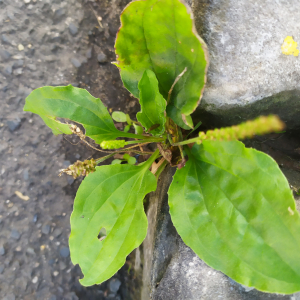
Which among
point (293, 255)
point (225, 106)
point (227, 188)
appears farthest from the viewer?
point (225, 106)

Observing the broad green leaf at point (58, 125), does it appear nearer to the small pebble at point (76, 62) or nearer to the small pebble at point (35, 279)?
the small pebble at point (76, 62)

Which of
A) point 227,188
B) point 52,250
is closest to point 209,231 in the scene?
point 227,188

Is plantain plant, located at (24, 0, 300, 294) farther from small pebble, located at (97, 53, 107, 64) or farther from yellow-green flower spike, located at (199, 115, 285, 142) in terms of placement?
small pebble, located at (97, 53, 107, 64)

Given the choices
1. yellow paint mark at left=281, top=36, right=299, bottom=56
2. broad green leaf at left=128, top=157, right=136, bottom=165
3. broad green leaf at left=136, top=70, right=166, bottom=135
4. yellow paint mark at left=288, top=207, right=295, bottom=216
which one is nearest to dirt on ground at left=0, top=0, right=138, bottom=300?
broad green leaf at left=128, top=157, right=136, bottom=165

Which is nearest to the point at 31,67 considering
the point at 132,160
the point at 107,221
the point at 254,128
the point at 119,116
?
the point at 119,116

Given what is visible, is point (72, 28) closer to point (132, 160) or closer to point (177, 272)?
point (132, 160)

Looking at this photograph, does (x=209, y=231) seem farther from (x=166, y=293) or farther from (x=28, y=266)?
(x=28, y=266)
